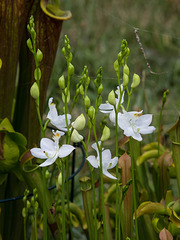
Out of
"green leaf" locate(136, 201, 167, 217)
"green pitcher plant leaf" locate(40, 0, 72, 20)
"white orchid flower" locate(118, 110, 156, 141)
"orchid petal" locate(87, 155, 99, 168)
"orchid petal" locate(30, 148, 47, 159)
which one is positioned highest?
"green pitcher plant leaf" locate(40, 0, 72, 20)

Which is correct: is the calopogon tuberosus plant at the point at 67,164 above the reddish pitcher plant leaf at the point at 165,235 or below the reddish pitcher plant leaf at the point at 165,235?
above

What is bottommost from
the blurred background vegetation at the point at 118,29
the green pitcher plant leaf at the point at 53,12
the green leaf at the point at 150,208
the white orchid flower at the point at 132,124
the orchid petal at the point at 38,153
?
the green leaf at the point at 150,208

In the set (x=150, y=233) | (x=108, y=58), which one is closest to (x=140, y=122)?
(x=150, y=233)

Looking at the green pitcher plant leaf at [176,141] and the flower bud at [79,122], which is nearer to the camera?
the flower bud at [79,122]

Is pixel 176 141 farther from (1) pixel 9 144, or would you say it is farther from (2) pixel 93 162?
(1) pixel 9 144

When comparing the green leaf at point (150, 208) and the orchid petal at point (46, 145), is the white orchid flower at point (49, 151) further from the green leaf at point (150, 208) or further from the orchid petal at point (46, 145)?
the green leaf at point (150, 208)

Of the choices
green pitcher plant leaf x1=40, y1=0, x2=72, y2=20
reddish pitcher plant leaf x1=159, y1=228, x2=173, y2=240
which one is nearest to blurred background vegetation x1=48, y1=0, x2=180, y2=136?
green pitcher plant leaf x1=40, y1=0, x2=72, y2=20

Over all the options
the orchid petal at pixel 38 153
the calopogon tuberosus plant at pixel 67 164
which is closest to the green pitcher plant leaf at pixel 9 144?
the calopogon tuberosus plant at pixel 67 164

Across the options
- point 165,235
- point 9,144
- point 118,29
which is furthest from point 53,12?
point 118,29

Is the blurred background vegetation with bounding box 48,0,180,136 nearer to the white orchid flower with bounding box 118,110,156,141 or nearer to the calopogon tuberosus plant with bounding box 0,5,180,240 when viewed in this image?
the calopogon tuberosus plant with bounding box 0,5,180,240

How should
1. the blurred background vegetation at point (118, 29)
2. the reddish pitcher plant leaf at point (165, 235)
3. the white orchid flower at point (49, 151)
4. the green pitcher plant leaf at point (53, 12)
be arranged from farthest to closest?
the blurred background vegetation at point (118, 29), the green pitcher plant leaf at point (53, 12), the reddish pitcher plant leaf at point (165, 235), the white orchid flower at point (49, 151)

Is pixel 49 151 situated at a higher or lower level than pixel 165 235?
higher
